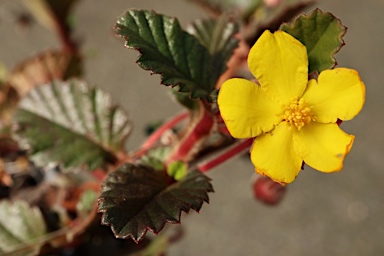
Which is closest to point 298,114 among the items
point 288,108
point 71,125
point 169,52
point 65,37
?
point 288,108

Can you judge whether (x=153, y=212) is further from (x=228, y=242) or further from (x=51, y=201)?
(x=228, y=242)

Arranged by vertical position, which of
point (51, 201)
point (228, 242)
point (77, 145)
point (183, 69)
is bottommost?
point (228, 242)

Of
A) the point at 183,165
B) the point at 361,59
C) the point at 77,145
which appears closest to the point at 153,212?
the point at 183,165

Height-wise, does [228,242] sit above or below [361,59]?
below

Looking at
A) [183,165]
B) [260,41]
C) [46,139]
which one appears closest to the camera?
[260,41]

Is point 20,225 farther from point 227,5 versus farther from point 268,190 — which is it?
point 227,5

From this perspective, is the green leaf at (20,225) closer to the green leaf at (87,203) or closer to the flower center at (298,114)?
the green leaf at (87,203)
